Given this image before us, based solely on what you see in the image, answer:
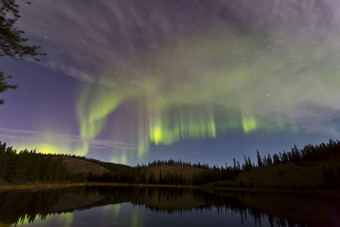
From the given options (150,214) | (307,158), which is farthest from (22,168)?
(307,158)

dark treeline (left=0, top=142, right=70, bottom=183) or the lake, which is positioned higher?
dark treeline (left=0, top=142, right=70, bottom=183)

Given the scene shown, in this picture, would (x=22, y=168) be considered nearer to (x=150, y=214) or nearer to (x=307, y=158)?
(x=150, y=214)

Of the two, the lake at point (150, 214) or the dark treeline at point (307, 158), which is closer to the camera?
the lake at point (150, 214)

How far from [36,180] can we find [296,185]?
14938cm

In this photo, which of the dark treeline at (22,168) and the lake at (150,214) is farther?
the dark treeline at (22,168)

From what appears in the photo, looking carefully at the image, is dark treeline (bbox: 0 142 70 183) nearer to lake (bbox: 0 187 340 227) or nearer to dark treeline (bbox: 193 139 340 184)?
lake (bbox: 0 187 340 227)

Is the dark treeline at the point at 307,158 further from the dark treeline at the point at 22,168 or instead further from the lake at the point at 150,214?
the dark treeline at the point at 22,168

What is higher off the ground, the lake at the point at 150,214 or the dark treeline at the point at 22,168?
the dark treeline at the point at 22,168

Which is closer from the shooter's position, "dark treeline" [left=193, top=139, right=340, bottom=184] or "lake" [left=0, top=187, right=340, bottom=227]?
"lake" [left=0, top=187, right=340, bottom=227]

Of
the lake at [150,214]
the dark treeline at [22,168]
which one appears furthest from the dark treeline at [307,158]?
the dark treeline at [22,168]

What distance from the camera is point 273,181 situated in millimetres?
122625

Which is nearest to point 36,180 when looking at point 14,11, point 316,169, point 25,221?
point 25,221

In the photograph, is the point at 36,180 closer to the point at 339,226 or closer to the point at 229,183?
the point at 339,226

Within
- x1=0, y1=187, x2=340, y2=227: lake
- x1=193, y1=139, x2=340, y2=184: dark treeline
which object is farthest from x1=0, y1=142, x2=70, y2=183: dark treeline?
x1=193, y1=139, x2=340, y2=184: dark treeline
